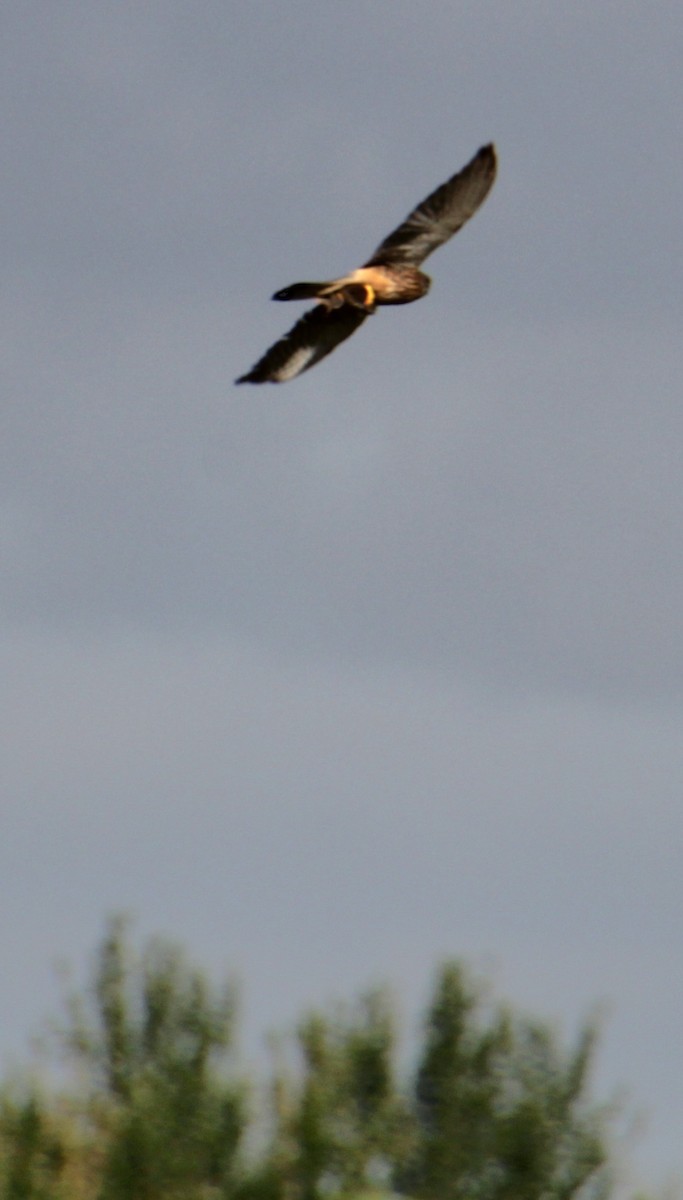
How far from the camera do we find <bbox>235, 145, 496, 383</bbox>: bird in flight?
1695 centimetres

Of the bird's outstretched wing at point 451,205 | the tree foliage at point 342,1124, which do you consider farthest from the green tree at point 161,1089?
the bird's outstretched wing at point 451,205

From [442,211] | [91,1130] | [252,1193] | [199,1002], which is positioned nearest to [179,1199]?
[252,1193]

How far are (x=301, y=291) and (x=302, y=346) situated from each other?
0.36m

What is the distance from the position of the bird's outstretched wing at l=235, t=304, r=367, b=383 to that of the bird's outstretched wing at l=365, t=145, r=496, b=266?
2248 millimetres

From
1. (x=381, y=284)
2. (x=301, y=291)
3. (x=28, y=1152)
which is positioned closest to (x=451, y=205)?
(x=381, y=284)

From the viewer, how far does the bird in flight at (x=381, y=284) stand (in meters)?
17.0

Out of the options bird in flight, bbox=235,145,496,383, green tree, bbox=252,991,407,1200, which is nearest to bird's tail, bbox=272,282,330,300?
bird in flight, bbox=235,145,496,383

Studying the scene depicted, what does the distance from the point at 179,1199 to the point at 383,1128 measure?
164 inches

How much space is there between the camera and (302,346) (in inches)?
669

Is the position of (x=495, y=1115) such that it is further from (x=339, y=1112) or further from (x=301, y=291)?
(x=301, y=291)

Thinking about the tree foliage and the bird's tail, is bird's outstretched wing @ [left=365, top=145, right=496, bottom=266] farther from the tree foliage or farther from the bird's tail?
the tree foliage

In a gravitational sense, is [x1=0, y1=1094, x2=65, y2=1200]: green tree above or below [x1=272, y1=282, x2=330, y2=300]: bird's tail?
below

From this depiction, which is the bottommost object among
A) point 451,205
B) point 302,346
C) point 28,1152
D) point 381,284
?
point 28,1152

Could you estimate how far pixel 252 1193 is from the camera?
34.8 meters
